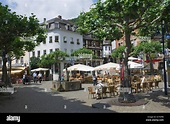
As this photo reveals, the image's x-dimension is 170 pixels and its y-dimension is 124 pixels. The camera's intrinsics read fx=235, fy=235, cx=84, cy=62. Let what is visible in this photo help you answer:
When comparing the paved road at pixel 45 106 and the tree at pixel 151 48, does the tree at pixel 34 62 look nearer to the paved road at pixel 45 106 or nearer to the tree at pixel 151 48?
the tree at pixel 151 48

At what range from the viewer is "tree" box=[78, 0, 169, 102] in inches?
432

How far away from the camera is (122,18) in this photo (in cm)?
1279

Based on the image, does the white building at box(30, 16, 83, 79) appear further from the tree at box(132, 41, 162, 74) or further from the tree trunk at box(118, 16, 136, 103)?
the tree trunk at box(118, 16, 136, 103)

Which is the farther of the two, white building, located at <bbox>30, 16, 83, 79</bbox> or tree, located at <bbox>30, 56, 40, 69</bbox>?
white building, located at <bbox>30, 16, 83, 79</bbox>

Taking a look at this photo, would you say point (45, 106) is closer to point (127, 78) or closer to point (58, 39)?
point (127, 78)

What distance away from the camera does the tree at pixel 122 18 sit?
432 inches

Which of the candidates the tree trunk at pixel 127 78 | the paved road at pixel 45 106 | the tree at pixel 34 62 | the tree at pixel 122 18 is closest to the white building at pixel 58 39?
the tree at pixel 34 62

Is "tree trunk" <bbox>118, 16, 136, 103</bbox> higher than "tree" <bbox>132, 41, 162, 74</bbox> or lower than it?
lower

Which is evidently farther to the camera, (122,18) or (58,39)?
(58,39)

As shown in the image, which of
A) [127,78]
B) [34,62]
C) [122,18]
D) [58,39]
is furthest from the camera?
[58,39]

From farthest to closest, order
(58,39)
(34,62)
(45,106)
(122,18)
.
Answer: (58,39)
(34,62)
(122,18)
(45,106)

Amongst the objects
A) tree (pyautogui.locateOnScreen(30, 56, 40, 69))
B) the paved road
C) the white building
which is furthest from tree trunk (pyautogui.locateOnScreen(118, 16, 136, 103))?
tree (pyautogui.locateOnScreen(30, 56, 40, 69))

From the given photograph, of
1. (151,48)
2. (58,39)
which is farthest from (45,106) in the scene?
(58,39)
